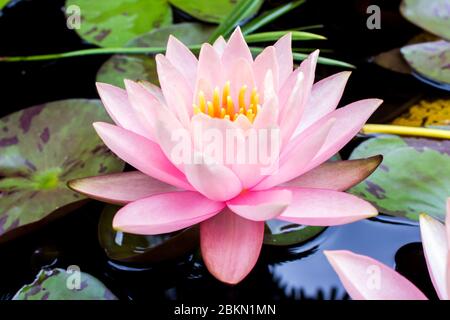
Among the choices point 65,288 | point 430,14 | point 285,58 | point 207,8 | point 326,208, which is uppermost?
point 207,8

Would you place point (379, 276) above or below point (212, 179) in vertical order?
below

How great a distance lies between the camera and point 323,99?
3.70ft

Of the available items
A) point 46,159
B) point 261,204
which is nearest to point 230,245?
point 261,204

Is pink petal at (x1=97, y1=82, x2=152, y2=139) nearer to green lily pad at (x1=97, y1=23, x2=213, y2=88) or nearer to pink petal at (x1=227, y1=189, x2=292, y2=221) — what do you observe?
pink petal at (x1=227, y1=189, x2=292, y2=221)

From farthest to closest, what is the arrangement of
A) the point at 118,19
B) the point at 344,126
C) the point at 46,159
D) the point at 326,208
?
the point at 118,19 < the point at 46,159 < the point at 344,126 < the point at 326,208

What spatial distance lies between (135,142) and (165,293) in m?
0.33

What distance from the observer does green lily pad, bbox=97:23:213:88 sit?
1.52m

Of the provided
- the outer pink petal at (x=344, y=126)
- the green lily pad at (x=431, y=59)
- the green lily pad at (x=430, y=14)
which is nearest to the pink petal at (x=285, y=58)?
the outer pink petal at (x=344, y=126)

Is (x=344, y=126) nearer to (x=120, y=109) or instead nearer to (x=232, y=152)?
(x=232, y=152)

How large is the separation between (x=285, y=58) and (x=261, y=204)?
1.27 feet

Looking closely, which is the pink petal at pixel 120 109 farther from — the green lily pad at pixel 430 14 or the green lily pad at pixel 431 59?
the green lily pad at pixel 430 14

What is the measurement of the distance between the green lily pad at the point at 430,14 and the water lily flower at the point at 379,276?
36.8 inches

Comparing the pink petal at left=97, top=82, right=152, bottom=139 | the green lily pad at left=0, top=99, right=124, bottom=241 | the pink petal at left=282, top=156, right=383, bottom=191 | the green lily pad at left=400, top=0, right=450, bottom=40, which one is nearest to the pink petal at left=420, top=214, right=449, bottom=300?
the pink petal at left=282, top=156, right=383, bottom=191

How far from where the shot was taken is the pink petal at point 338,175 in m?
1.04
